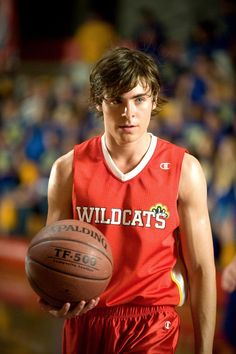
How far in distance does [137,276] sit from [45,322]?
3507mm

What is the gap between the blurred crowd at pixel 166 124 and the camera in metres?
6.32

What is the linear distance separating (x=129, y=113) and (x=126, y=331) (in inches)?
33.6

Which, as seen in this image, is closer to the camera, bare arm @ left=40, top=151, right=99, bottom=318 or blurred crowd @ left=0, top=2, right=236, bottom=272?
bare arm @ left=40, top=151, right=99, bottom=318

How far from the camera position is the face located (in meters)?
2.63

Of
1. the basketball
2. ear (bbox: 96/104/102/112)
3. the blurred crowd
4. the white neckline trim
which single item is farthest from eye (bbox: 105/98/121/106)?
the blurred crowd

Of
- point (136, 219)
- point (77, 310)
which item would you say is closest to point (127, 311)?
point (77, 310)

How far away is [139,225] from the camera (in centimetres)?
270

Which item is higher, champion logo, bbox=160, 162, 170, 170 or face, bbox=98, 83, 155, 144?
face, bbox=98, 83, 155, 144

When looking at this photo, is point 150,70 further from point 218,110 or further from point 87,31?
point 87,31

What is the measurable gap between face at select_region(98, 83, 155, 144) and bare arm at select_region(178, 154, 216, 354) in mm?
251

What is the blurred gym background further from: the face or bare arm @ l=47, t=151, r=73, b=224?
bare arm @ l=47, t=151, r=73, b=224

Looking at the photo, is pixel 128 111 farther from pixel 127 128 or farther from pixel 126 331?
pixel 126 331

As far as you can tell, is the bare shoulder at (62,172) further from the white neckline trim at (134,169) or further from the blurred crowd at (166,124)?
the blurred crowd at (166,124)

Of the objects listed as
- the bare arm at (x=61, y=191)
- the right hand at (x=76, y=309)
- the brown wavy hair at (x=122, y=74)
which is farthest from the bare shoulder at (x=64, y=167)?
the right hand at (x=76, y=309)
